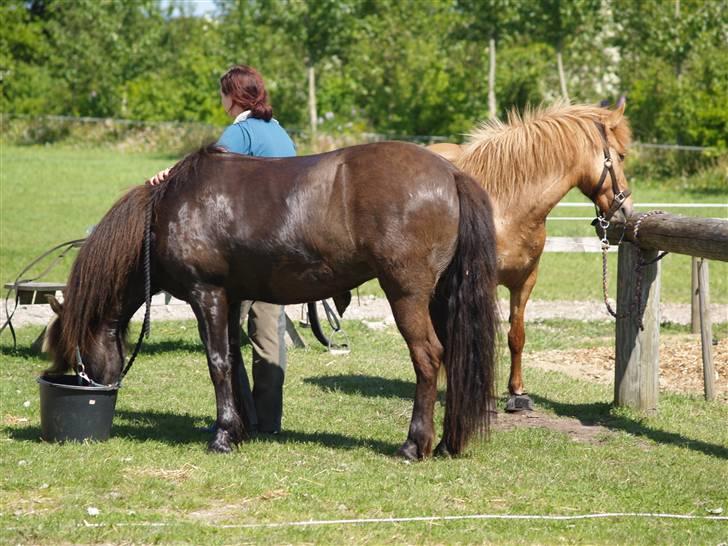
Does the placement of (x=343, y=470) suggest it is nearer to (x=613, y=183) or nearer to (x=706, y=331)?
(x=613, y=183)

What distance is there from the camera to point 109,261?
6.24m

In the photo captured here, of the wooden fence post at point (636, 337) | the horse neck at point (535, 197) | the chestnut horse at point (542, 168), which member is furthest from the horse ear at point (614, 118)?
the wooden fence post at point (636, 337)

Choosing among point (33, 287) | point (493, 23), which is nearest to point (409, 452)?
point (33, 287)

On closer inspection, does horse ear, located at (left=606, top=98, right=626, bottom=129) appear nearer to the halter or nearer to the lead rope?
the halter

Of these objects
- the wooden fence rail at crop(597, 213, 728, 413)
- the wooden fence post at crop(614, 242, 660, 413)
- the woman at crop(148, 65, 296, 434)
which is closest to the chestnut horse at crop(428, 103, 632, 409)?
the wooden fence rail at crop(597, 213, 728, 413)

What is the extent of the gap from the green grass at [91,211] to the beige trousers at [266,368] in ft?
6.37

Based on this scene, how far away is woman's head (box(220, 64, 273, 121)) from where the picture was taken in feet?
22.0

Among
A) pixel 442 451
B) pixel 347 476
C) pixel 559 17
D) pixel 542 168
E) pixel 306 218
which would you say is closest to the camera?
pixel 347 476

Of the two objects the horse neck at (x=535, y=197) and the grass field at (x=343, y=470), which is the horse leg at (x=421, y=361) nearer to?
the grass field at (x=343, y=470)

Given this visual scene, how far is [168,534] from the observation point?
4.70 metres

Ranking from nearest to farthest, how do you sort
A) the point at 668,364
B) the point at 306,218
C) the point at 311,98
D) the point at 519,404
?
the point at 306,218
the point at 519,404
the point at 668,364
the point at 311,98

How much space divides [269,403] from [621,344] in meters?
2.49

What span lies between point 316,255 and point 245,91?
130 cm

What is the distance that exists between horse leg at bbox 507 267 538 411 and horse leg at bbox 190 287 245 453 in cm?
222
